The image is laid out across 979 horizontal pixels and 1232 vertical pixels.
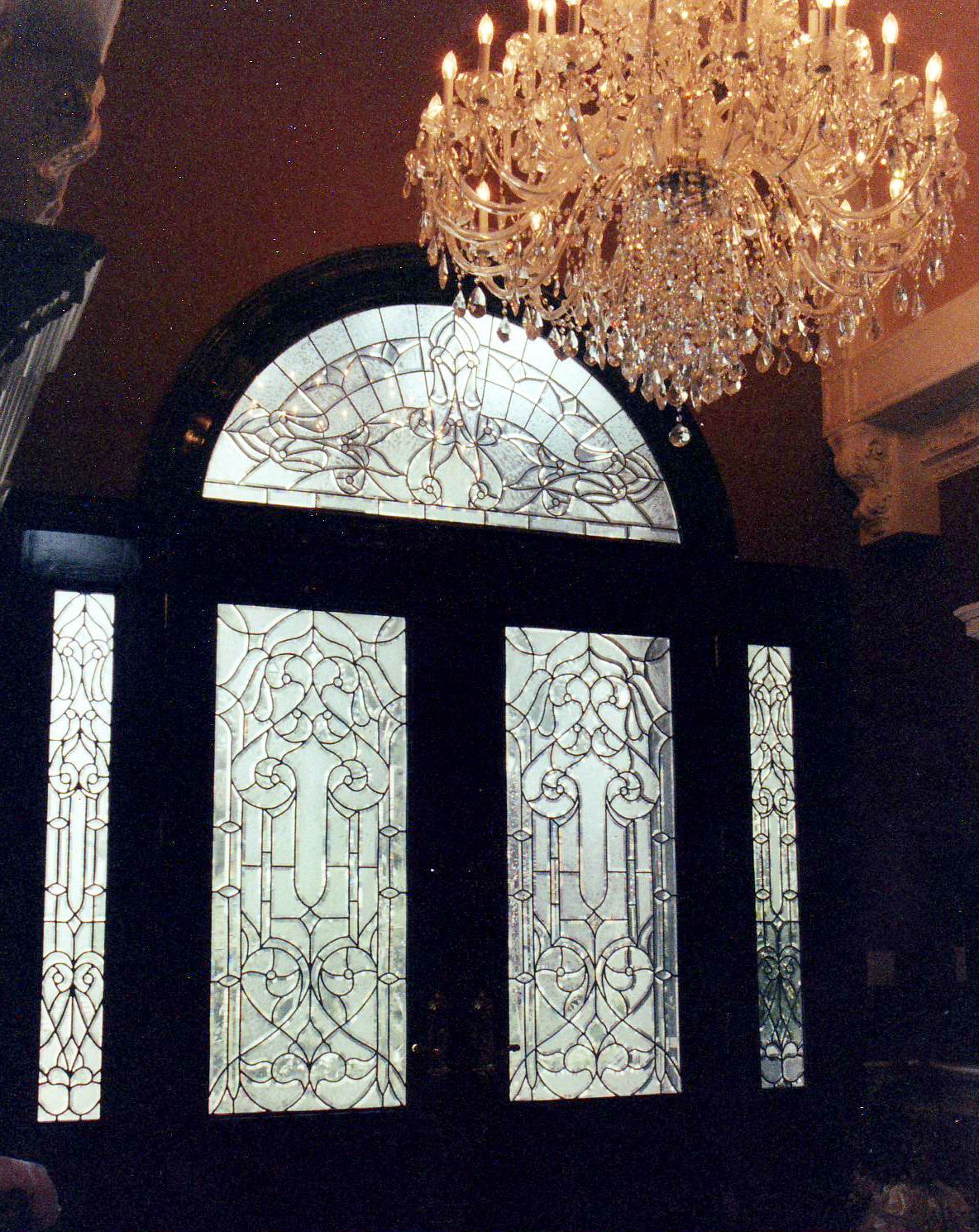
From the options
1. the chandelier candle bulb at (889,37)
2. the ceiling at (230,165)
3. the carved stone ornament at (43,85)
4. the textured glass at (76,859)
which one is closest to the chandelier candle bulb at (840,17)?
the chandelier candle bulb at (889,37)

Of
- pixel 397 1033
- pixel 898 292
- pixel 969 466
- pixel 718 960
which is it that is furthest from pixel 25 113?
pixel 969 466

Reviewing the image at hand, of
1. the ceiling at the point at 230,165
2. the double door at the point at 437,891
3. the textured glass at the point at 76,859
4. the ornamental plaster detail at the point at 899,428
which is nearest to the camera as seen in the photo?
the textured glass at the point at 76,859

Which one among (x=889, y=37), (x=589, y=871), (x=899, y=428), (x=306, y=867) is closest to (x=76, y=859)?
(x=306, y=867)

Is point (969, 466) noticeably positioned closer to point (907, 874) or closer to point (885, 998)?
point (907, 874)

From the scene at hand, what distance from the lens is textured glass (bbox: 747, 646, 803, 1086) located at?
5.37 meters

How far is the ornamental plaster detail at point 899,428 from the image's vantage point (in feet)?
17.9

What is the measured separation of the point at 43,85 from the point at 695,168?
2.53m

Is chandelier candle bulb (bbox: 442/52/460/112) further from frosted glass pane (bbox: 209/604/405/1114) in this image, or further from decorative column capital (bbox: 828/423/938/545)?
decorative column capital (bbox: 828/423/938/545)

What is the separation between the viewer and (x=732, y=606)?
18.3ft

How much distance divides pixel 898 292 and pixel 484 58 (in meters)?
1.17

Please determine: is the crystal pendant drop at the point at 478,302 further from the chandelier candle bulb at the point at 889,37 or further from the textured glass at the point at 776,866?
the textured glass at the point at 776,866

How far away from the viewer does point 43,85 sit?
116 cm

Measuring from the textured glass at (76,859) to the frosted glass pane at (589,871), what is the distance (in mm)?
1401

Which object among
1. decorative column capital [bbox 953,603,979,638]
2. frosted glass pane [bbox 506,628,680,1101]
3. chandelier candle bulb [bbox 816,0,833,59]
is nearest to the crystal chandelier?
chandelier candle bulb [bbox 816,0,833,59]
